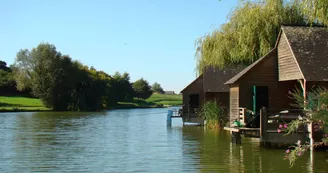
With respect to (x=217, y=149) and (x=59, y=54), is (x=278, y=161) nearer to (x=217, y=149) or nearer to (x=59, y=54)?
(x=217, y=149)

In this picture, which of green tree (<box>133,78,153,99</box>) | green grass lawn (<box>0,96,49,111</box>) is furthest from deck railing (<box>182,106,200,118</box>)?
green tree (<box>133,78,153,99</box>)

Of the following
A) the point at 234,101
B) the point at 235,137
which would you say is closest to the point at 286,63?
the point at 235,137

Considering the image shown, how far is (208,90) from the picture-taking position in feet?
109

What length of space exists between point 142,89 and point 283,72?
124 m

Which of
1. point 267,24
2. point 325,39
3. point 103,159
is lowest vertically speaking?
point 103,159

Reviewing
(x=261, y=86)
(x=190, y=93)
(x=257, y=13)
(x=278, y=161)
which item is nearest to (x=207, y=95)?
(x=190, y=93)

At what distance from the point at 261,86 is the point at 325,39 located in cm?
372

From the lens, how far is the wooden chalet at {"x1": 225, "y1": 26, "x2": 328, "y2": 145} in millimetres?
19516

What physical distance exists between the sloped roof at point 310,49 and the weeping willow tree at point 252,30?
5370 millimetres

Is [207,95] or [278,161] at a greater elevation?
[207,95]

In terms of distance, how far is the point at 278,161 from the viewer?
16.6 meters

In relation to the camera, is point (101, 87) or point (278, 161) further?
point (101, 87)

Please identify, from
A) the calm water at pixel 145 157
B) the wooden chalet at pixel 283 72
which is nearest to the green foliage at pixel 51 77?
the calm water at pixel 145 157

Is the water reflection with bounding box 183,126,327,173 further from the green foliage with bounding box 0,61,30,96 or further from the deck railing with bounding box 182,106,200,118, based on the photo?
the green foliage with bounding box 0,61,30,96
